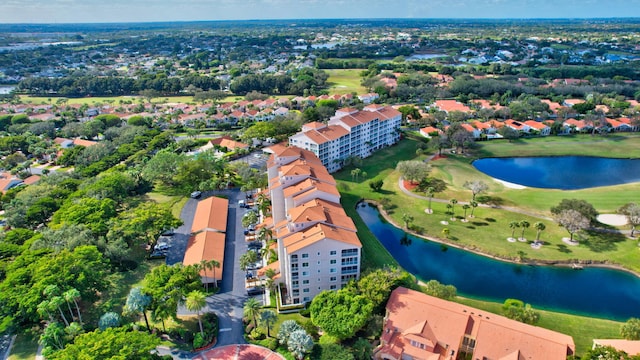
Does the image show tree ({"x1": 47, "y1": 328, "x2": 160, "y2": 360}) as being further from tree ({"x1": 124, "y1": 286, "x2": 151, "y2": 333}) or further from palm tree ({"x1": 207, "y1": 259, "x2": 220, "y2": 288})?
palm tree ({"x1": 207, "y1": 259, "x2": 220, "y2": 288})

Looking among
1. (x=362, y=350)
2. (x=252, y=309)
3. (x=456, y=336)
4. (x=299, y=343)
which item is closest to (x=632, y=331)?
(x=456, y=336)

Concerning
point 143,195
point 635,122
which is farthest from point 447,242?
point 635,122

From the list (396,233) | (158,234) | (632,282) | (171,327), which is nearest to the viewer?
(171,327)

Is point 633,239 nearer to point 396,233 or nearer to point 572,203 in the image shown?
point 572,203

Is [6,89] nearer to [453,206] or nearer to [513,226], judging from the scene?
[453,206]

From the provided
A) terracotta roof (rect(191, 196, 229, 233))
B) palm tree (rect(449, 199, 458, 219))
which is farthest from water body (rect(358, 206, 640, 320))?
terracotta roof (rect(191, 196, 229, 233))

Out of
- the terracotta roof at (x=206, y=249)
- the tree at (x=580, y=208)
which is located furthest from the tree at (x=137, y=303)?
the tree at (x=580, y=208)

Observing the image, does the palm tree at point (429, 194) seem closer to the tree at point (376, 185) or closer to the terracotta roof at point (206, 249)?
the tree at point (376, 185)
